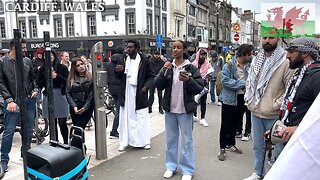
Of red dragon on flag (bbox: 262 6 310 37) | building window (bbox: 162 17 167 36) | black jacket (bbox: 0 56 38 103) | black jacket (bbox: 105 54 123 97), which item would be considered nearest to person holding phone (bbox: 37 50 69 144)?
black jacket (bbox: 0 56 38 103)

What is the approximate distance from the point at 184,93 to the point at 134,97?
5.30 ft

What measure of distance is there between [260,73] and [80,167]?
244 centimetres

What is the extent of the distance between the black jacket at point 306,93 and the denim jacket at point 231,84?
2099 millimetres

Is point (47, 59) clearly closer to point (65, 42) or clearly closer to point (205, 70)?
point (205, 70)

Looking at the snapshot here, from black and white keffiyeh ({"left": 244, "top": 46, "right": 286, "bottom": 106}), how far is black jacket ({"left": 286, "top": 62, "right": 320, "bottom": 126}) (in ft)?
2.64

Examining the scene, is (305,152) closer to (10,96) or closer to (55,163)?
(55,163)

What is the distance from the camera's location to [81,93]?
15.7 feet

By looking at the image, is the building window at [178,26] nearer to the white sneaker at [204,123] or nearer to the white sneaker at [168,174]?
the white sneaker at [204,123]

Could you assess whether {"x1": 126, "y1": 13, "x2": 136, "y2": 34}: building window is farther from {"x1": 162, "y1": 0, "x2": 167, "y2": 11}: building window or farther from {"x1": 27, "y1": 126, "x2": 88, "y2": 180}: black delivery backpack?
{"x1": 27, "y1": 126, "x2": 88, "y2": 180}: black delivery backpack

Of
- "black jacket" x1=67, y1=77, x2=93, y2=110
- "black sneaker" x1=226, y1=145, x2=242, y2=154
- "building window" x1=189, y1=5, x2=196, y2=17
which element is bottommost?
"black sneaker" x1=226, y1=145, x2=242, y2=154

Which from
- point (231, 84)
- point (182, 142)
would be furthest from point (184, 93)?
point (231, 84)

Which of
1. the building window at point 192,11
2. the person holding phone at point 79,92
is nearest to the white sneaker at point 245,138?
the person holding phone at point 79,92

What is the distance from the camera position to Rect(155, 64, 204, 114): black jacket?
3.88 meters

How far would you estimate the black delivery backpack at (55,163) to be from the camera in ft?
8.39
